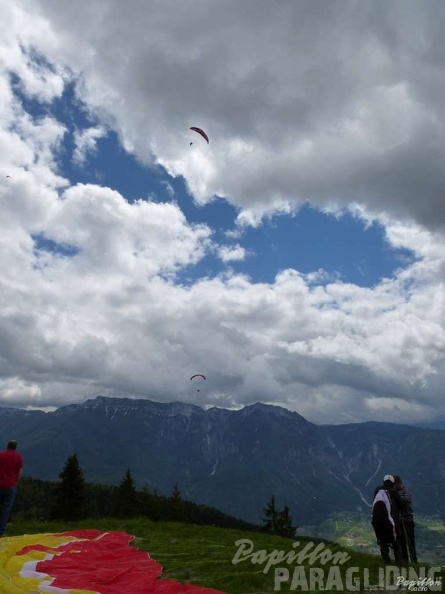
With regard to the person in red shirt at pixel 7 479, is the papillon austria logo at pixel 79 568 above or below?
below

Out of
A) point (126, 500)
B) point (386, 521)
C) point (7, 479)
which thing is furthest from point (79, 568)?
point (126, 500)

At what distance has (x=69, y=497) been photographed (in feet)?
173

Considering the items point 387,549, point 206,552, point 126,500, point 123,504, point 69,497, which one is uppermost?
point 387,549

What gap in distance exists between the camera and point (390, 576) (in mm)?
13156

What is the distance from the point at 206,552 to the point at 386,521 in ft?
21.7

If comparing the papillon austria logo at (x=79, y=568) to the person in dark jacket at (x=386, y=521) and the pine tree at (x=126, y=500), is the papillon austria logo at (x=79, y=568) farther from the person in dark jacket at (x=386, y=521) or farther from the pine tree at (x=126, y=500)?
the pine tree at (x=126, y=500)

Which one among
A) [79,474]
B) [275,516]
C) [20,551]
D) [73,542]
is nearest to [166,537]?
[73,542]

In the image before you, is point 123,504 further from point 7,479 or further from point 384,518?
point 384,518

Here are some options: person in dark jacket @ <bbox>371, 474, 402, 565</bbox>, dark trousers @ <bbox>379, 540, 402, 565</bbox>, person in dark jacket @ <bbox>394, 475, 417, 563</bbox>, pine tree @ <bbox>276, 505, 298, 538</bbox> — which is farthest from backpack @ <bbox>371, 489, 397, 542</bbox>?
pine tree @ <bbox>276, 505, 298, 538</bbox>

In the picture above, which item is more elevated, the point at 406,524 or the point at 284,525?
the point at 406,524

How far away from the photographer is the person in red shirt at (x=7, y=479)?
19.1 metres

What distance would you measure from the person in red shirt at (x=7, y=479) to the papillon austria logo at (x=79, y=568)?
136cm

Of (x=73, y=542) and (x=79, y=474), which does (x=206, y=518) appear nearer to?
(x=79, y=474)

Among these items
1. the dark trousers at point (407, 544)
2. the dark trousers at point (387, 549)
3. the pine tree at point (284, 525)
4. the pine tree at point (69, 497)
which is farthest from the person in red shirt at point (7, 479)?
the pine tree at point (284, 525)
